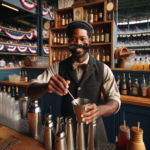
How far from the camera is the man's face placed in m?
1.25

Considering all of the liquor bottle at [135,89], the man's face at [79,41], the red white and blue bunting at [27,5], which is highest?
the red white and blue bunting at [27,5]

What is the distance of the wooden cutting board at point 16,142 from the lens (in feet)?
2.41

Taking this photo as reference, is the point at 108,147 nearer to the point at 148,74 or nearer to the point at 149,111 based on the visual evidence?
the point at 149,111

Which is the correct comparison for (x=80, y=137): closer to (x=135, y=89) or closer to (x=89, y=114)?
(x=89, y=114)

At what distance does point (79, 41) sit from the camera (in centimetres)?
125

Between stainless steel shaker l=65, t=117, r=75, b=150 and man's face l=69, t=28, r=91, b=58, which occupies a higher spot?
man's face l=69, t=28, r=91, b=58

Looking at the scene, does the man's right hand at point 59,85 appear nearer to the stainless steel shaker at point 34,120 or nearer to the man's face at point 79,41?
the stainless steel shaker at point 34,120

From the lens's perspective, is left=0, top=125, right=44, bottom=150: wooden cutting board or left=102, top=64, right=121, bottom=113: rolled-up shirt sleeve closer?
left=0, top=125, right=44, bottom=150: wooden cutting board

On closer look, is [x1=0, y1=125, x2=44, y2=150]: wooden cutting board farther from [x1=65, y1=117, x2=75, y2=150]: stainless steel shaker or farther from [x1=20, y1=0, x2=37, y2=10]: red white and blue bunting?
[x1=20, y1=0, x2=37, y2=10]: red white and blue bunting

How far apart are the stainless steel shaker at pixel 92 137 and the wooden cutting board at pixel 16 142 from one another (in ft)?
0.88

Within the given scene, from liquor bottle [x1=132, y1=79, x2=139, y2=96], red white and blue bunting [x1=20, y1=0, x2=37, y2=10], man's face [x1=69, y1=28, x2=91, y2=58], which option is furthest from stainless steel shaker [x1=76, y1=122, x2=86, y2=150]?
red white and blue bunting [x1=20, y1=0, x2=37, y2=10]

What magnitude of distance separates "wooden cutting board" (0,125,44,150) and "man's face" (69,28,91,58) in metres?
0.81

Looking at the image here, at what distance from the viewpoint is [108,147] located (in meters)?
0.76

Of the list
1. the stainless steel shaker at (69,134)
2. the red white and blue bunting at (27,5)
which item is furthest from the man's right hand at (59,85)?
the red white and blue bunting at (27,5)
